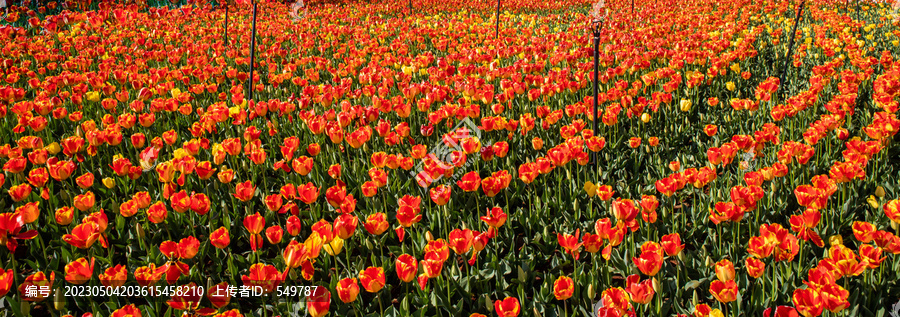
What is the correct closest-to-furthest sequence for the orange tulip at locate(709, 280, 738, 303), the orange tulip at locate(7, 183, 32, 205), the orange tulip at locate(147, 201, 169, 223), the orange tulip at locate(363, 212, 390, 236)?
the orange tulip at locate(709, 280, 738, 303) < the orange tulip at locate(363, 212, 390, 236) < the orange tulip at locate(147, 201, 169, 223) < the orange tulip at locate(7, 183, 32, 205)

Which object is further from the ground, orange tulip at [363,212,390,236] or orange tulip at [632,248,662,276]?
orange tulip at [363,212,390,236]

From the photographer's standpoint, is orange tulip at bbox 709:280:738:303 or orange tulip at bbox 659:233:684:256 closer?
orange tulip at bbox 709:280:738:303

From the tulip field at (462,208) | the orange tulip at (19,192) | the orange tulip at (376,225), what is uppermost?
the orange tulip at (19,192)

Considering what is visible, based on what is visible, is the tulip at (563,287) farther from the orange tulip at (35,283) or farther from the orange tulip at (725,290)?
the orange tulip at (35,283)

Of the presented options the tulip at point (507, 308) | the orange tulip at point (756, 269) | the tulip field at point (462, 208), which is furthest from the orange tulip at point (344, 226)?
the orange tulip at point (756, 269)

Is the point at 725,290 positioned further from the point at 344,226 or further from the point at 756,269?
the point at 344,226

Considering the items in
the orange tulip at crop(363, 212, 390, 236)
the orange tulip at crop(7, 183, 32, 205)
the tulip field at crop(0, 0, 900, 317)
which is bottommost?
the tulip field at crop(0, 0, 900, 317)

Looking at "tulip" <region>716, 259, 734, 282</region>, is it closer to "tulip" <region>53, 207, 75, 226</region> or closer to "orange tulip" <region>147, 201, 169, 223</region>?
"orange tulip" <region>147, 201, 169, 223</region>

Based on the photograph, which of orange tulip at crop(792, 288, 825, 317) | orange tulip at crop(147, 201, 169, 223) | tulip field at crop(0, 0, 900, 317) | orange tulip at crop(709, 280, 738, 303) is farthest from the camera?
orange tulip at crop(147, 201, 169, 223)

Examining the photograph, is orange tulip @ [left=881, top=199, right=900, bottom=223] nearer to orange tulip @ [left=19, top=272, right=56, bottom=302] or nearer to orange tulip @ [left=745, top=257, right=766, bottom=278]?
orange tulip @ [left=745, top=257, right=766, bottom=278]

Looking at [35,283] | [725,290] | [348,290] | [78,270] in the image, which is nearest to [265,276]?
[348,290]

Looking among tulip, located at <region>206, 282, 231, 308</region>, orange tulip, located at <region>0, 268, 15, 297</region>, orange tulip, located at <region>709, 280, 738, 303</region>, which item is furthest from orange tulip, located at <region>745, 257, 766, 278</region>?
orange tulip, located at <region>0, 268, 15, 297</region>

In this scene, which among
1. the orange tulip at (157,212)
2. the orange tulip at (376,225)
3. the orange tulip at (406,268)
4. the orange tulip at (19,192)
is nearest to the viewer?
the orange tulip at (406,268)

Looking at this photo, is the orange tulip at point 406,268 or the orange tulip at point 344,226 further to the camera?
the orange tulip at point 344,226
